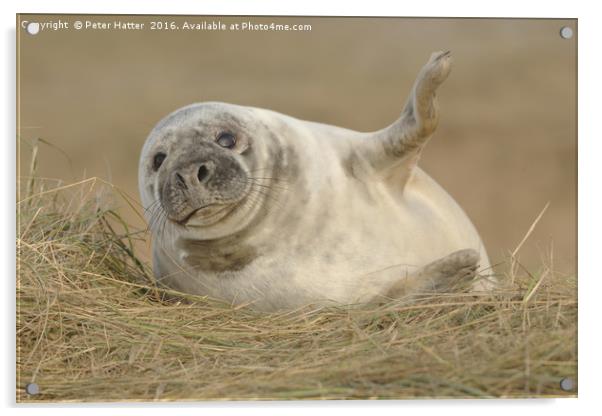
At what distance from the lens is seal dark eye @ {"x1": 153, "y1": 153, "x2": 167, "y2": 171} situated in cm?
500

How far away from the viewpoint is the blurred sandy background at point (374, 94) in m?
4.98

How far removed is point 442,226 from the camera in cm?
532

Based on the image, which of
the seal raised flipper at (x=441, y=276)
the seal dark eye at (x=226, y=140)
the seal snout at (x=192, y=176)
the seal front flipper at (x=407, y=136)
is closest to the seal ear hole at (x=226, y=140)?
the seal dark eye at (x=226, y=140)

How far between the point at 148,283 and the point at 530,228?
1581mm

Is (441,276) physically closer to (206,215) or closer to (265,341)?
(265,341)

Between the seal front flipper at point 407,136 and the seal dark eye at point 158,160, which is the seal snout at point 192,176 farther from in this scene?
the seal front flipper at point 407,136

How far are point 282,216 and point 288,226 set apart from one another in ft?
0.15

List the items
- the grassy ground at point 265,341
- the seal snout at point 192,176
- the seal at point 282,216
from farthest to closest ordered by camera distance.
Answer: the seal at point 282,216 < the seal snout at point 192,176 < the grassy ground at point 265,341

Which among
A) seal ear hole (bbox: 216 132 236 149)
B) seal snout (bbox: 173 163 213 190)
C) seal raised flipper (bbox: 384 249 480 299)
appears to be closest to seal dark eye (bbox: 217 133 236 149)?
seal ear hole (bbox: 216 132 236 149)

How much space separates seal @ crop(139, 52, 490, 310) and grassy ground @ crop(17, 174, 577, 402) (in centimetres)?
10

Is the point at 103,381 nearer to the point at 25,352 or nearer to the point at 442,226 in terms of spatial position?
the point at 25,352

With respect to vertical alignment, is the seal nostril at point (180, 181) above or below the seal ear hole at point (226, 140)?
below

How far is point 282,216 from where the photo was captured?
5027mm
